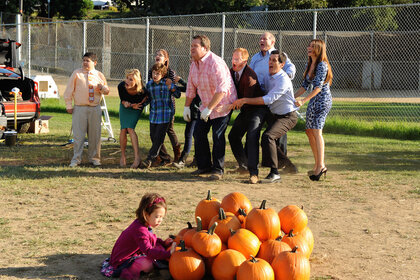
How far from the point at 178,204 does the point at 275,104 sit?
8.04 feet

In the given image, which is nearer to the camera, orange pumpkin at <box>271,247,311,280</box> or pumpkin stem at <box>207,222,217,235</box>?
orange pumpkin at <box>271,247,311,280</box>

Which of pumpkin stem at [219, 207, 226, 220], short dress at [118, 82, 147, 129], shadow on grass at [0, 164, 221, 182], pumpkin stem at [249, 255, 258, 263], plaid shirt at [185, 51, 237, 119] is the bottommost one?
shadow on grass at [0, 164, 221, 182]

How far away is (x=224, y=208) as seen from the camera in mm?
5605

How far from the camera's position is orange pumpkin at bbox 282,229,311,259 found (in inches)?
200

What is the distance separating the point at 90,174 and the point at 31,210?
232cm

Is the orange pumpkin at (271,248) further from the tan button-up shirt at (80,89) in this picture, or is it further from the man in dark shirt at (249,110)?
the tan button-up shirt at (80,89)

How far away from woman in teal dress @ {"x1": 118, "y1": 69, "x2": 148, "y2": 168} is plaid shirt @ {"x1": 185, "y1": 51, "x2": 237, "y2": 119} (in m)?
1.21

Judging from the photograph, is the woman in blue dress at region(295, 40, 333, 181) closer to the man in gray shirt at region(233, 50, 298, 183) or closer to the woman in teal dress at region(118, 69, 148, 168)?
the man in gray shirt at region(233, 50, 298, 183)

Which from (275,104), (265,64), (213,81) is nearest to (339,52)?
(265,64)

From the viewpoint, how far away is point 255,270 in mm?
4590

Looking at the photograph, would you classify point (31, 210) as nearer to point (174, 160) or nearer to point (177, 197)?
point (177, 197)

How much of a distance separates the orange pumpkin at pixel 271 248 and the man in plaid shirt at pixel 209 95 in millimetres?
3986

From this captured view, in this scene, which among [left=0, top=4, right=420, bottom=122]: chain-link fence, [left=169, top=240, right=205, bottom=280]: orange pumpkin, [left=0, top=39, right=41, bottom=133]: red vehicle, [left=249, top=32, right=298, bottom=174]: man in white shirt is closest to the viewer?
[left=169, top=240, right=205, bottom=280]: orange pumpkin

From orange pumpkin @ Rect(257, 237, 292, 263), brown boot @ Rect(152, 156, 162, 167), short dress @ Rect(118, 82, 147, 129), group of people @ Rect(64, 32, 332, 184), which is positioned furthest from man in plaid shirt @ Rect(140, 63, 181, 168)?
orange pumpkin @ Rect(257, 237, 292, 263)
